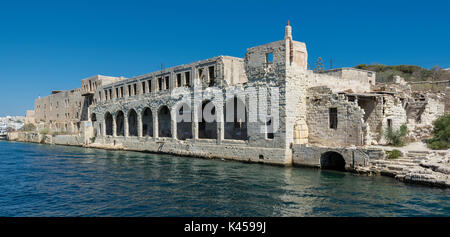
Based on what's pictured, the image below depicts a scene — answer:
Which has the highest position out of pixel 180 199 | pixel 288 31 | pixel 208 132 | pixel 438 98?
pixel 288 31

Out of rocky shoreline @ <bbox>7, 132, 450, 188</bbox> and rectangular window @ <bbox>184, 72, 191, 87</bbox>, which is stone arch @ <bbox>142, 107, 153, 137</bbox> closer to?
rectangular window @ <bbox>184, 72, 191, 87</bbox>

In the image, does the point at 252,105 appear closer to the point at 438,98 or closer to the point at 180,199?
the point at 180,199

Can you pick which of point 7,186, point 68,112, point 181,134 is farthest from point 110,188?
point 68,112

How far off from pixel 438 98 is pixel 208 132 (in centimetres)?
1634

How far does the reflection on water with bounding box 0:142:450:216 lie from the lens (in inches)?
375

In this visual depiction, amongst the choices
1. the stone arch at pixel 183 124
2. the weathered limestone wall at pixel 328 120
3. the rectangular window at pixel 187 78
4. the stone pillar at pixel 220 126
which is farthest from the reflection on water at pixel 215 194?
the stone arch at pixel 183 124

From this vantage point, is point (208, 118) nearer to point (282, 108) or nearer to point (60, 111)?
point (282, 108)

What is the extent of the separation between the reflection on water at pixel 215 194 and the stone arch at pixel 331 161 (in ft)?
3.13

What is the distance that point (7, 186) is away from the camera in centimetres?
1373

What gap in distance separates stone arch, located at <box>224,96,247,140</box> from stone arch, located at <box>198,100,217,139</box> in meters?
1.11

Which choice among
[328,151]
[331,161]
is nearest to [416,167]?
[328,151]

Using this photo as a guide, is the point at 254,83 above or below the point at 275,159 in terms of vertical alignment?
above

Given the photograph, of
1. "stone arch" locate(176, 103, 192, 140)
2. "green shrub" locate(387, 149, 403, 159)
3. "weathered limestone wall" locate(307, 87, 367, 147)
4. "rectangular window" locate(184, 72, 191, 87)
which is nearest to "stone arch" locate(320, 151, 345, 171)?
"weathered limestone wall" locate(307, 87, 367, 147)
